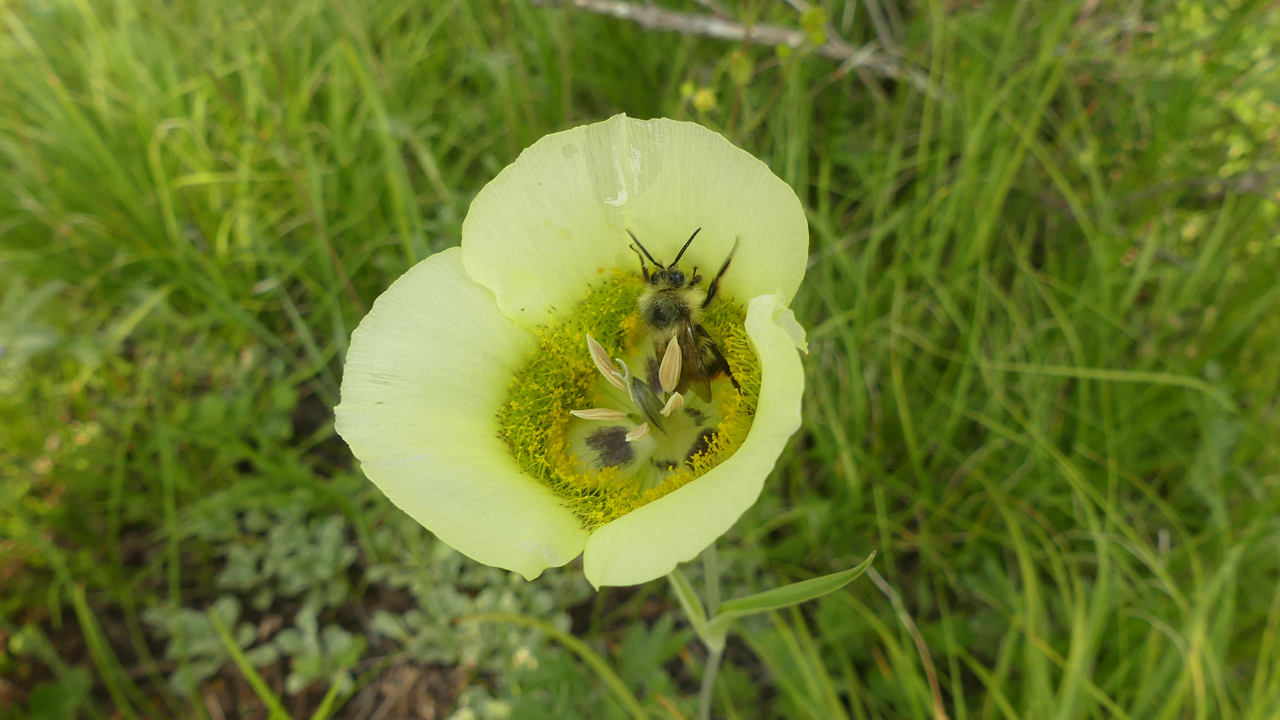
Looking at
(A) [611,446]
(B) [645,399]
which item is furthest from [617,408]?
(B) [645,399]

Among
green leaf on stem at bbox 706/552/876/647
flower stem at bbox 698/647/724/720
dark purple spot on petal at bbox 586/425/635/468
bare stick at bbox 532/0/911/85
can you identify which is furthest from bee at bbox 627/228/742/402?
bare stick at bbox 532/0/911/85

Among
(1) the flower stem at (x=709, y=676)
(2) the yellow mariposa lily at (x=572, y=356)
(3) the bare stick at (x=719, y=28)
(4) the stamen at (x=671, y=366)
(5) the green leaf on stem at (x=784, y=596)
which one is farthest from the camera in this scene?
(3) the bare stick at (x=719, y=28)

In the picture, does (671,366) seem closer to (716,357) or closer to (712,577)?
(716,357)

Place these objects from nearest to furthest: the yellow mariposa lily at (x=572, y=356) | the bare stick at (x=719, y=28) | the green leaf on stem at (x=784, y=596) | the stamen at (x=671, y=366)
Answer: the green leaf on stem at (x=784, y=596)
the yellow mariposa lily at (x=572, y=356)
the stamen at (x=671, y=366)
the bare stick at (x=719, y=28)

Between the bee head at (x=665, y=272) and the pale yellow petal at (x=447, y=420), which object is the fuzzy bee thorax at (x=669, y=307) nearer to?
the bee head at (x=665, y=272)

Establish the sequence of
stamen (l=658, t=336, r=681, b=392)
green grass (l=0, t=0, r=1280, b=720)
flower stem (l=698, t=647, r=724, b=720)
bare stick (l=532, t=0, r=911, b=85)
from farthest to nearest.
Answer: bare stick (l=532, t=0, r=911, b=85), green grass (l=0, t=0, r=1280, b=720), flower stem (l=698, t=647, r=724, b=720), stamen (l=658, t=336, r=681, b=392)

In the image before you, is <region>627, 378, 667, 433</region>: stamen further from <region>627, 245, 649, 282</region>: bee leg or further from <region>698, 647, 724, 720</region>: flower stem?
<region>698, 647, 724, 720</region>: flower stem

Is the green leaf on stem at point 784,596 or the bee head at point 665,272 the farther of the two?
the bee head at point 665,272

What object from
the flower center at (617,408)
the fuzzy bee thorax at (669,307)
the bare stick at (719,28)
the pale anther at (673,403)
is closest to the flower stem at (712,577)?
the flower center at (617,408)
